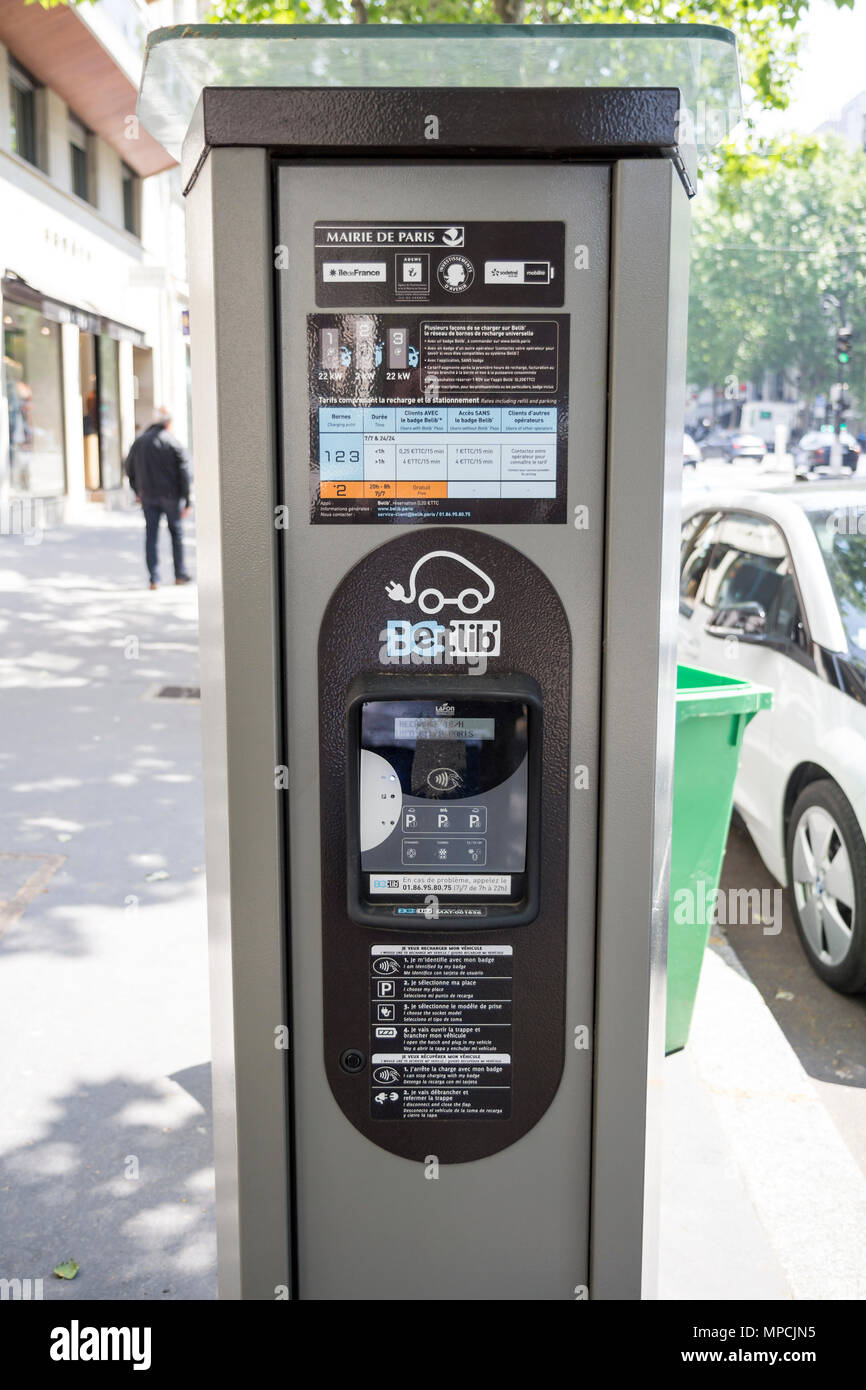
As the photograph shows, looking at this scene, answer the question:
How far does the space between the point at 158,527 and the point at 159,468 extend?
2.33ft

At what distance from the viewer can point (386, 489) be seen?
205cm

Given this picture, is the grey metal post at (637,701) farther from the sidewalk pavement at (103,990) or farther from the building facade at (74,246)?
the building facade at (74,246)

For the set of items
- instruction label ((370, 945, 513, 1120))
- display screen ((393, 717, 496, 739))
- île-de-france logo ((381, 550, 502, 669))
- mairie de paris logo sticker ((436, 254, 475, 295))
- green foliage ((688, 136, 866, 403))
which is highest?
green foliage ((688, 136, 866, 403))

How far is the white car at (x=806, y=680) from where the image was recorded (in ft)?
15.9

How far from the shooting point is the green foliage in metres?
57.3

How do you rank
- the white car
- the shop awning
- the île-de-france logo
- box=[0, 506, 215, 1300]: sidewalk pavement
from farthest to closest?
1. the shop awning
2. the white car
3. box=[0, 506, 215, 1300]: sidewalk pavement
4. the île-de-france logo

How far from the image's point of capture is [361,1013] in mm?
2215

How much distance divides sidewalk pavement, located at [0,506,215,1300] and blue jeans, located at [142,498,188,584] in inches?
153

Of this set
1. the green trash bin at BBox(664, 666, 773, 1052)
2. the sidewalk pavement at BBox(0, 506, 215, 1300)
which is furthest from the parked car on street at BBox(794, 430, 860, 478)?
the green trash bin at BBox(664, 666, 773, 1052)

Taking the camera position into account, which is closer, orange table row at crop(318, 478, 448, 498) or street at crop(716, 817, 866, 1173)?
orange table row at crop(318, 478, 448, 498)

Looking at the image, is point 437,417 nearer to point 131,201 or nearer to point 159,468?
point 159,468

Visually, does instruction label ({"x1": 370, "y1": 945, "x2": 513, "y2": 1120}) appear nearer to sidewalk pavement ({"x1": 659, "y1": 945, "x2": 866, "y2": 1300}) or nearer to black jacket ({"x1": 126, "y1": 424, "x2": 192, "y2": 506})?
sidewalk pavement ({"x1": 659, "y1": 945, "x2": 866, "y2": 1300})

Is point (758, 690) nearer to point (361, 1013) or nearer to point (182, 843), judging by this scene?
point (361, 1013)
